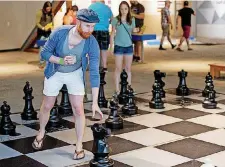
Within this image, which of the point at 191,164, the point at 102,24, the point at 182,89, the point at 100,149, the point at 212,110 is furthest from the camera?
the point at 102,24

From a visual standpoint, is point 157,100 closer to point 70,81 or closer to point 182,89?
point 182,89

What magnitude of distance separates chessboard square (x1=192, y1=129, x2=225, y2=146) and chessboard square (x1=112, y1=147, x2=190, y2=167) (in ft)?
1.81

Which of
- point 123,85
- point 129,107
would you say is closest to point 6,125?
point 129,107

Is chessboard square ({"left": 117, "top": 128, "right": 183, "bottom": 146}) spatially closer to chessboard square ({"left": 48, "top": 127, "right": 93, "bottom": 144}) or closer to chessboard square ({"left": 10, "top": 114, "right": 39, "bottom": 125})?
chessboard square ({"left": 48, "top": 127, "right": 93, "bottom": 144})

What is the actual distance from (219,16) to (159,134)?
44.1ft

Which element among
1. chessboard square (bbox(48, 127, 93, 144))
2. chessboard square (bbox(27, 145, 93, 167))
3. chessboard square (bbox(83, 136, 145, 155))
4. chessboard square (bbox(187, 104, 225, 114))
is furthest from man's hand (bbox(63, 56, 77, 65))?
chessboard square (bbox(187, 104, 225, 114))

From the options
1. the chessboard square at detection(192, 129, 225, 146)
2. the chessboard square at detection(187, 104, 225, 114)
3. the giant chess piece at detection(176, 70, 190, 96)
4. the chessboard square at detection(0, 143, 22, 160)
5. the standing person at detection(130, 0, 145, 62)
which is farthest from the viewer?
the standing person at detection(130, 0, 145, 62)

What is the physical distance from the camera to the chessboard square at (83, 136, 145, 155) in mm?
4159

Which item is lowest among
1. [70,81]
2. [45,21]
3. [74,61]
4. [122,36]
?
[70,81]

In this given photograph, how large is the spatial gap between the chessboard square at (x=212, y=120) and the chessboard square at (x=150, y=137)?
1.86 feet

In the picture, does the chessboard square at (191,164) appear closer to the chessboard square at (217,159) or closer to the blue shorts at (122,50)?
the chessboard square at (217,159)

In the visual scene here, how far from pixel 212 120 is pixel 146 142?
1.11 m

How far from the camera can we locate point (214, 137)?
452cm

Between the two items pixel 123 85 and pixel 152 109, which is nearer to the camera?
pixel 152 109
